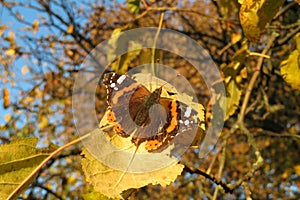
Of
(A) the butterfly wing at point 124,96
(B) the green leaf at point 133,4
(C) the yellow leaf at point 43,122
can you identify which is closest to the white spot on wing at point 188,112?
(A) the butterfly wing at point 124,96

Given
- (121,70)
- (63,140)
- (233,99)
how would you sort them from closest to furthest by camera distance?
1. (233,99)
2. (121,70)
3. (63,140)

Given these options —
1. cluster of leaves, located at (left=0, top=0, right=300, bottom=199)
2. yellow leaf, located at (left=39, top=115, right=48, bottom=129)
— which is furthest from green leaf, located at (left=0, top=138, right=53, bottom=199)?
yellow leaf, located at (left=39, top=115, right=48, bottom=129)

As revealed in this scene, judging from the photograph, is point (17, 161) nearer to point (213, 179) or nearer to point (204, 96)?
point (213, 179)

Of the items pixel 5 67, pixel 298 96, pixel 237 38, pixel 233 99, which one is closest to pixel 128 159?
pixel 233 99

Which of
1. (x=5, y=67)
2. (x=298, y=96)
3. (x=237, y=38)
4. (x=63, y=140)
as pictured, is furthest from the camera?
(x=63, y=140)

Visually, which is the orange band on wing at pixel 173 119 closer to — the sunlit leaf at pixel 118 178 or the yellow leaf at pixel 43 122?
the sunlit leaf at pixel 118 178

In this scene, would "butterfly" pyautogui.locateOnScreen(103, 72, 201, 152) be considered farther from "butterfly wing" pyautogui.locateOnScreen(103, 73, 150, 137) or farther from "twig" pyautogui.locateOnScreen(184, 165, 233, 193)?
"twig" pyautogui.locateOnScreen(184, 165, 233, 193)

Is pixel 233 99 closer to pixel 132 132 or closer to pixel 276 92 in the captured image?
pixel 132 132
